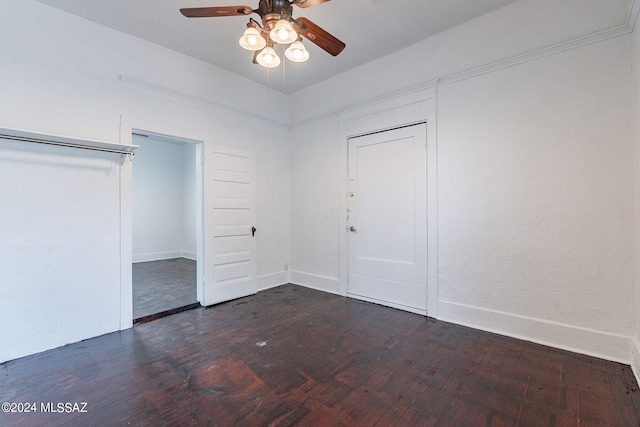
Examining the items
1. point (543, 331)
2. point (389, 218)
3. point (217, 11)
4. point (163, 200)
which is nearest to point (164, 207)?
point (163, 200)

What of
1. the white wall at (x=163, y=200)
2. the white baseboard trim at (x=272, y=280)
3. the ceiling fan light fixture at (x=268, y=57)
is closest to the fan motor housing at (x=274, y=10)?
the ceiling fan light fixture at (x=268, y=57)

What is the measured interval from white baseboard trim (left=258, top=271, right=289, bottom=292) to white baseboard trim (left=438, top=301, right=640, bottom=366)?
249 cm

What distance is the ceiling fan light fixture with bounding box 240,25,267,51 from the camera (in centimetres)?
204

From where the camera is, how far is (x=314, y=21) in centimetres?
298

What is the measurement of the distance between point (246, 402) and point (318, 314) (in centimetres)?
164

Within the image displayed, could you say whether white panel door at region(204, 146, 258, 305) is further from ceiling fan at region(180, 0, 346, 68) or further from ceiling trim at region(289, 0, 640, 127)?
ceiling fan at region(180, 0, 346, 68)

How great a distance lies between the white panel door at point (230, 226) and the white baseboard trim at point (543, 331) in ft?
8.65

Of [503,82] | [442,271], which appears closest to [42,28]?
[503,82]

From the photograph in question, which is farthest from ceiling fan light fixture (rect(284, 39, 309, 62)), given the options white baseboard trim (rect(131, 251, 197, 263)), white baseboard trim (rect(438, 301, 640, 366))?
white baseboard trim (rect(131, 251, 197, 263))

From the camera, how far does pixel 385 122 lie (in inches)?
146

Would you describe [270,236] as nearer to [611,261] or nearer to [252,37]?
[252,37]

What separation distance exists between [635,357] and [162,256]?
26.3 feet

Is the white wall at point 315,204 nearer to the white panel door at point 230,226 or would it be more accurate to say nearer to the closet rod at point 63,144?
the white panel door at point 230,226

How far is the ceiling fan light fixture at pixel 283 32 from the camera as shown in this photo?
186cm
